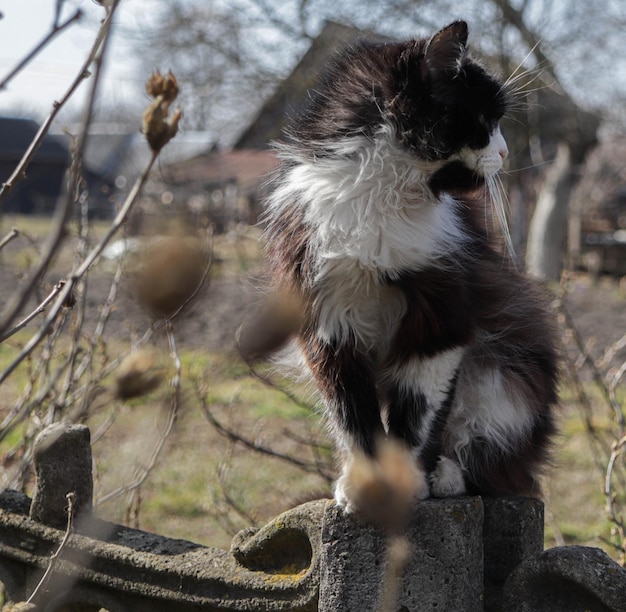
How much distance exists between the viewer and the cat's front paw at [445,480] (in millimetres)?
1968

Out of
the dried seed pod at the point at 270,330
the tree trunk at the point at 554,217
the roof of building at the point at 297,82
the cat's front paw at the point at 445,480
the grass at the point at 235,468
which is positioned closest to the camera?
the dried seed pod at the point at 270,330

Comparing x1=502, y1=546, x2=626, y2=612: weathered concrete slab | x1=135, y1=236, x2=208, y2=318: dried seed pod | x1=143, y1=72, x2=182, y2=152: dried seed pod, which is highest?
x1=143, y1=72, x2=182, y2=152: dried seed pod

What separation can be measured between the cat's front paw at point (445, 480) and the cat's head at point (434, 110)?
68 cm

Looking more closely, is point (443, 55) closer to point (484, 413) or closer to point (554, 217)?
point (484, 413)

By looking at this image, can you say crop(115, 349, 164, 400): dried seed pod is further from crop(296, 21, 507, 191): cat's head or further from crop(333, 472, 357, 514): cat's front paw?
crop(296, 21, 507, 191): cat's head

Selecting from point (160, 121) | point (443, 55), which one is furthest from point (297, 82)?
point (160, 121)

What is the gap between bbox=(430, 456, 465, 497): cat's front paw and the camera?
6.46 feet

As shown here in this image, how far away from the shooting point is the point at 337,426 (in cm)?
200

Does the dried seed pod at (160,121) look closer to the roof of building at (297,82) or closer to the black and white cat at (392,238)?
the black and white cat at (392,238)

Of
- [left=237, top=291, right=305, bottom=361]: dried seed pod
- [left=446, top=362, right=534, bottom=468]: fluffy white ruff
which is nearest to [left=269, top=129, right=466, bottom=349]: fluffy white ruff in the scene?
[left=446, top=362, right=534, bottom=468]: fluffy white ruff

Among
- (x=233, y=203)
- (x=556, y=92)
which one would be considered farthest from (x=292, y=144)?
(x=233, y=203)

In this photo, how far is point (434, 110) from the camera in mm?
1917

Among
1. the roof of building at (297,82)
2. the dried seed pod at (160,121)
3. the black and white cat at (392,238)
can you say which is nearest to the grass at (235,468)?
the black and white cat at (392,238)

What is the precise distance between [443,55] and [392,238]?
46cm
